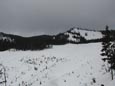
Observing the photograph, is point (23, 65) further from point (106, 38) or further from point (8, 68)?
point (106, 38)

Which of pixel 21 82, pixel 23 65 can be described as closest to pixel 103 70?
pixel 21 82

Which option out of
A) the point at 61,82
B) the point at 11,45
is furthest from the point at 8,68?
the point at 11,45

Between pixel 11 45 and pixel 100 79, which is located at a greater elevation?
pixel 11 45

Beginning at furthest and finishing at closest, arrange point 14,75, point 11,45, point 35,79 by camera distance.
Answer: point 11,45 < point 14,75 < point 35,79

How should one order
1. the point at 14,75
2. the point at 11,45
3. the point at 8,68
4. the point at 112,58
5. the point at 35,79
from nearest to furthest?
the point at 112,58
the point at 35,79
the point at 14,75
the point at 8,68
the point at 11,45

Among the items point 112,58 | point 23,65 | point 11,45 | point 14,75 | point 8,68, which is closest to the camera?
point 112,58

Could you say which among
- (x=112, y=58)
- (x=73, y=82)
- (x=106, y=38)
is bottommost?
(x=73, y=82)

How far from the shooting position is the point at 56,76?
32812mm

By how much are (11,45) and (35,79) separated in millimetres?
81428

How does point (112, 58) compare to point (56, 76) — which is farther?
point (56, 76)

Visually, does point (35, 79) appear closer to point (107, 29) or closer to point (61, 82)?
point (61, 82)

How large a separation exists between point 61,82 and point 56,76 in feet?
12.1

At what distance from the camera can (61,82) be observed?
29250 millimetres

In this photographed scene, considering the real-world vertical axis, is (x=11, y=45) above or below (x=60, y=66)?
above
